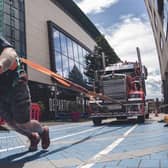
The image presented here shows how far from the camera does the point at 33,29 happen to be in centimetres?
3609

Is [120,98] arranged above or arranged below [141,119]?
above

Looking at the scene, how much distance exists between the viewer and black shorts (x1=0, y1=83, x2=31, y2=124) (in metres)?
4.52

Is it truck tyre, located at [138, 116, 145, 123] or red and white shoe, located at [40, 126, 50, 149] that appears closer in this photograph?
red and white shoe, located at [40, 126, 50, 149]

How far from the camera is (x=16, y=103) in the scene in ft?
14.8

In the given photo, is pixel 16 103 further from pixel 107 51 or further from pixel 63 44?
pixel 107 51

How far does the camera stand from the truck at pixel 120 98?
1520cm

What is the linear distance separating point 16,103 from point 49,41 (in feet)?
116

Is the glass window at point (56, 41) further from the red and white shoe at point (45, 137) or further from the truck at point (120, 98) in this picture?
the red and white shoe at point (45, 137)

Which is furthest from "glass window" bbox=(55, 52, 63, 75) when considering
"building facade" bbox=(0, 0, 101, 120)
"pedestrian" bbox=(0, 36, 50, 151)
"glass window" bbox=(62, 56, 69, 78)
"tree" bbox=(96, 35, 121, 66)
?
"pedestrian" bbox=(0, 36, 50, 151)

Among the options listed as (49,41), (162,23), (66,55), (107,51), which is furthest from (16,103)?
(107,51)

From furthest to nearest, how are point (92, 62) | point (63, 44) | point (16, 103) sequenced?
1. point (92, 62)
2. point (63, 44)
3. point (16, 103)

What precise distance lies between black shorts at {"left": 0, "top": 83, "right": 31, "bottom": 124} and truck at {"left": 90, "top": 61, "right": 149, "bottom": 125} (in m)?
9.89

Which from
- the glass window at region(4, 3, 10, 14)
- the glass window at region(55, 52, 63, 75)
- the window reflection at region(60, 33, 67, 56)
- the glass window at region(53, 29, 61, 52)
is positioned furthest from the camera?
the window reflection at region(60, 33, 67, 56)

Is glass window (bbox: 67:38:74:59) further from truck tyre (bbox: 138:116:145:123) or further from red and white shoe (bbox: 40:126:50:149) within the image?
red and white shoe (bbox: 40:126:50:149)
